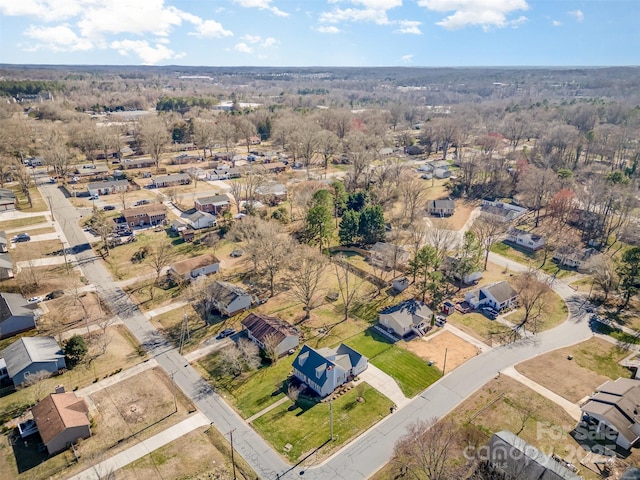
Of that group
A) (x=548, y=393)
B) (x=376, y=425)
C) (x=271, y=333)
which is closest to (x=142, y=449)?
(x=271, y=333)

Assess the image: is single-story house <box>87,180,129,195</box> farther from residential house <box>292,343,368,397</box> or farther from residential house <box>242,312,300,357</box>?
residential house <box>292,343,368,397</box>

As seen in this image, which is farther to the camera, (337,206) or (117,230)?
(337,206)

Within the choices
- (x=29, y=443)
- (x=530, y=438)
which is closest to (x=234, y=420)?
(x=29, y=443)

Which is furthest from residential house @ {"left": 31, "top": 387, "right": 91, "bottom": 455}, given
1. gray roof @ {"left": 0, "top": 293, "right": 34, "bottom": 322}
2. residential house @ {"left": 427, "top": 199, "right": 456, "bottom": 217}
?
residential house @ {"left": 427, "top": 199, "right": 456, "bottom": 217}

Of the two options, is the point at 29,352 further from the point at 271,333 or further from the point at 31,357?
the point at 271,333

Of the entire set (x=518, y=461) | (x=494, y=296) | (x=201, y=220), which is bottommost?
(x=494, y=296)

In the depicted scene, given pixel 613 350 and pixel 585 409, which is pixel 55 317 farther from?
pixel 613 350

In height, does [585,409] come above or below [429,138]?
below
